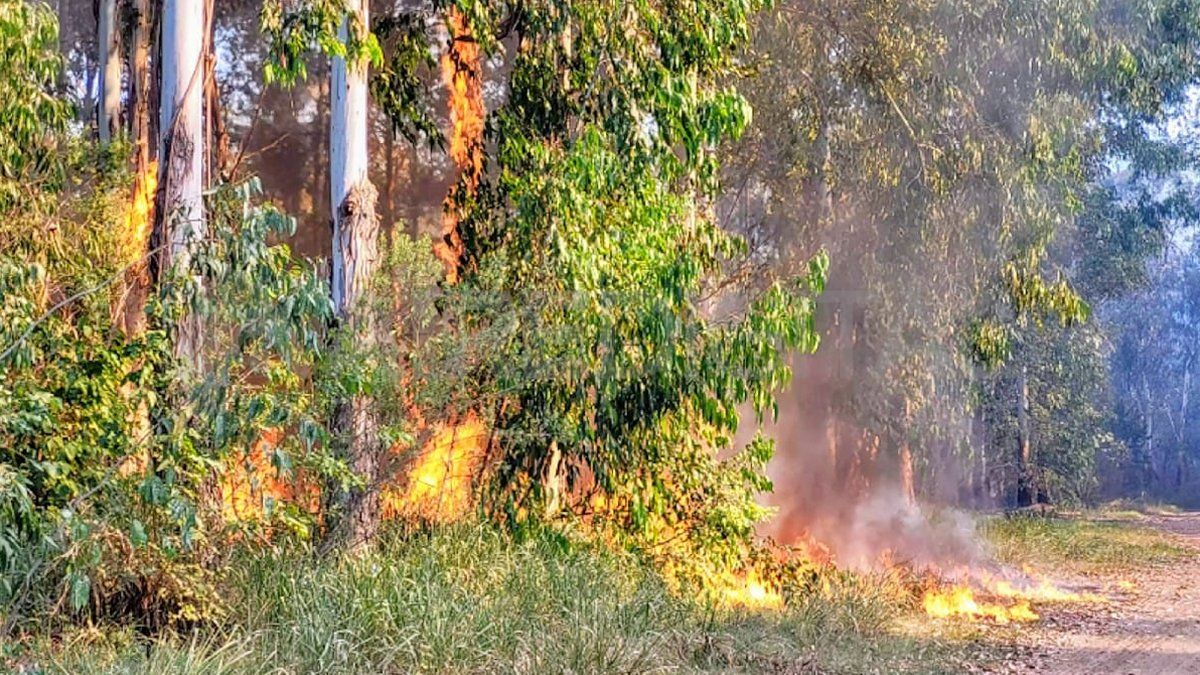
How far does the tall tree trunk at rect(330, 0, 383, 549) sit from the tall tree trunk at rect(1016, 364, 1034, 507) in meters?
19.5

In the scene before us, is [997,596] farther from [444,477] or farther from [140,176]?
[140,176]

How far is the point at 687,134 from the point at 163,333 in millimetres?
4433

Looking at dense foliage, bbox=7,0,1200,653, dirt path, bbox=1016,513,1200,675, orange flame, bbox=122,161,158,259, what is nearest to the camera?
dense foliage, bbox=7,0,1200,653

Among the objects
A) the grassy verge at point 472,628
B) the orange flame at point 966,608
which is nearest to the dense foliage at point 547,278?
the grassy verge at point 472,628

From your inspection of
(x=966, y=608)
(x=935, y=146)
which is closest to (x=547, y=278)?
(x=966, y=608)

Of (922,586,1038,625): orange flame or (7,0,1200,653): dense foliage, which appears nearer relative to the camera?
(7,0,1200,653): dense foliage

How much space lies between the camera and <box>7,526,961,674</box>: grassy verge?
21.4 feet

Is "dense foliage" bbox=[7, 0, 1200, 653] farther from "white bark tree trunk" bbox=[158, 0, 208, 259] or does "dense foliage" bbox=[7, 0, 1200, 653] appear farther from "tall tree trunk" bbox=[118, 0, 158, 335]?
"white bark tree trunk" bbox=[158, 0, 208, 259]

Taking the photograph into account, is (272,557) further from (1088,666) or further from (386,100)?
(1088,666)

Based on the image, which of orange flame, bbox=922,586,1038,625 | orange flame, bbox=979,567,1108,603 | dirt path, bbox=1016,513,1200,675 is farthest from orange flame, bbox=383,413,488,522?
orange flame, bbox=979,567,1108,603

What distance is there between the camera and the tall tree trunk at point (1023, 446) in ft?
86.7

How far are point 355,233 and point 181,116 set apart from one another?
1.61 meters

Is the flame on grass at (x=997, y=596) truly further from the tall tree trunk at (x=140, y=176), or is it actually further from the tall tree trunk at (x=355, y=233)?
the tall tree trunk at (x=140, y=176)

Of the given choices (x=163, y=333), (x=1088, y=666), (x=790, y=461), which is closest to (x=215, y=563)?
(x=163, y=333)
